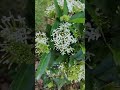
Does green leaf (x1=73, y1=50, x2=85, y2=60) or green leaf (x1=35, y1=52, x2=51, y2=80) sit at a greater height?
green leaf (x1=73, y1=50, x2=85, y2=60)

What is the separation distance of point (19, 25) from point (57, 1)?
249 mm

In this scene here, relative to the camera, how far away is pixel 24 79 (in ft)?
5.65

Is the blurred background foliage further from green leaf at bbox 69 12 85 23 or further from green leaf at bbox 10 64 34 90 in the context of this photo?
green leaf at bbox 10 64 34 90

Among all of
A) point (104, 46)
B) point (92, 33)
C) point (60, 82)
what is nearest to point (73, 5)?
point (92, 33)

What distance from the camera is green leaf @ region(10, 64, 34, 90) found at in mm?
1706

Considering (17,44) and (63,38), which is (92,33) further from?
(17,44)

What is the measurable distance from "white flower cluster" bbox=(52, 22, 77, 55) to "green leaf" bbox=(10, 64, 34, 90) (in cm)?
19

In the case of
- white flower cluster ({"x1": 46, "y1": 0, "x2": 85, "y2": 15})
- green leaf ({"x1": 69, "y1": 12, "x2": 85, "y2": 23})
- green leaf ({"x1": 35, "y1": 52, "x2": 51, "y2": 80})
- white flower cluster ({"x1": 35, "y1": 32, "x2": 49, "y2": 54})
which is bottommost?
green leaf ({"x1": 35, "y1": 52, "x2": 51, "y2": 80})

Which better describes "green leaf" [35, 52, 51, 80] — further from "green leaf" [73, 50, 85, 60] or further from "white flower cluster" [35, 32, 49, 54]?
"green leaf" [73, 50, 85, 60]

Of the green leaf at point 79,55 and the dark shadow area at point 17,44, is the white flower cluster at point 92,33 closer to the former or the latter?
the green leaf at point 79,55

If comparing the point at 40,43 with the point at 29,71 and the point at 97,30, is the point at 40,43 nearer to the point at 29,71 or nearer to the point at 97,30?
the point at 29,71

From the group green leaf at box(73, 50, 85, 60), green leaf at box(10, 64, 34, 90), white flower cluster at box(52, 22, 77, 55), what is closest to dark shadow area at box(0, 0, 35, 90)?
green leaf at box(10, 64, 34, 90)

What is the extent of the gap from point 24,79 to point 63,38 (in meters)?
0.31

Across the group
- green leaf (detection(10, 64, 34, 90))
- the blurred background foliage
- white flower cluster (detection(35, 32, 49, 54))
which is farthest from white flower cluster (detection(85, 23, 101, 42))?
green leaf (detection(10, 64, 34, 90))
